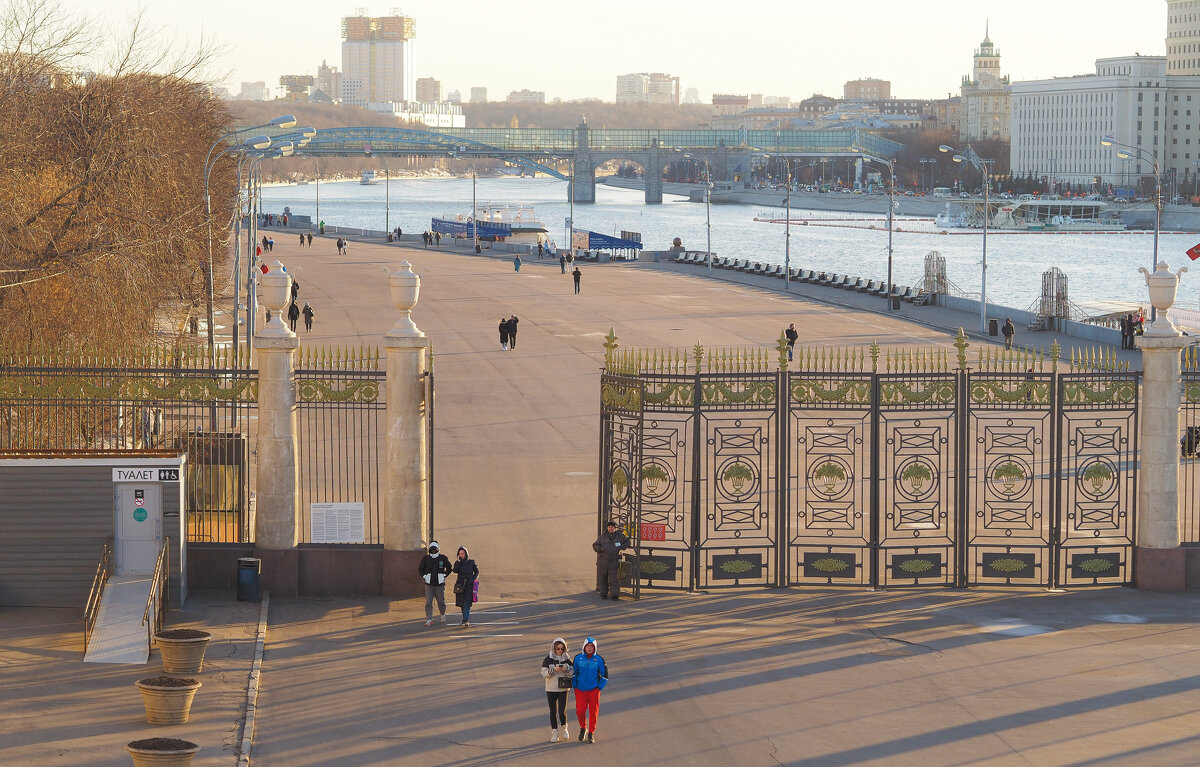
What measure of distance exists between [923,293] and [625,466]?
48.5 meters

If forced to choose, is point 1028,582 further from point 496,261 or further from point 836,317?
point 496,261

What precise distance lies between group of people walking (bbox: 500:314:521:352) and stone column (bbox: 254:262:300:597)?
85.7ft

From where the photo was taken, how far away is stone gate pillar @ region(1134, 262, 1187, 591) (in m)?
19.3

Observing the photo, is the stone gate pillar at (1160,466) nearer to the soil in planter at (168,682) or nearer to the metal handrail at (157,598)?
the soil in planter at (168,682)

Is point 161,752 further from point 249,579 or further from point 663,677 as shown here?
point 249,579

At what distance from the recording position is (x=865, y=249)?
480 feet

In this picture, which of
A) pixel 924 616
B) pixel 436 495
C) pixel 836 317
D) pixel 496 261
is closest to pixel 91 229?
pixel 436 495

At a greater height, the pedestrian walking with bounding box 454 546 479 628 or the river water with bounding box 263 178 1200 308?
the river water with bounding box 263 178 1200 308

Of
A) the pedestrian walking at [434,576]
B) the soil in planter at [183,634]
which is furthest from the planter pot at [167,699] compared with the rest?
the pedestrian walking at [434,576]

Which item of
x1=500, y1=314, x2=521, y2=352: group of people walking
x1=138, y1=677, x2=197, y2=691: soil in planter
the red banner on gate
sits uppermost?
x1=500, y1=314, x2=521, y2=352: group of people walking

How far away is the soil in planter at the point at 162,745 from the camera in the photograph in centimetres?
1265

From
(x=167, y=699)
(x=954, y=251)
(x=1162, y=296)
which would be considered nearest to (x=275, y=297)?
(x=167, y=699)

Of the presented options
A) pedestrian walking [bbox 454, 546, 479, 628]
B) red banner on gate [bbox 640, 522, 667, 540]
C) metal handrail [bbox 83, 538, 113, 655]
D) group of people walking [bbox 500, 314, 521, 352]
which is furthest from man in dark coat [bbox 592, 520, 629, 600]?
group of people walking [bbox 500, 314, 521, 352]

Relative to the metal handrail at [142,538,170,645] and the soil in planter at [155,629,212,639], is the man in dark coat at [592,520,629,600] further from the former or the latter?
the metal handrail at [142,538,170,645]
